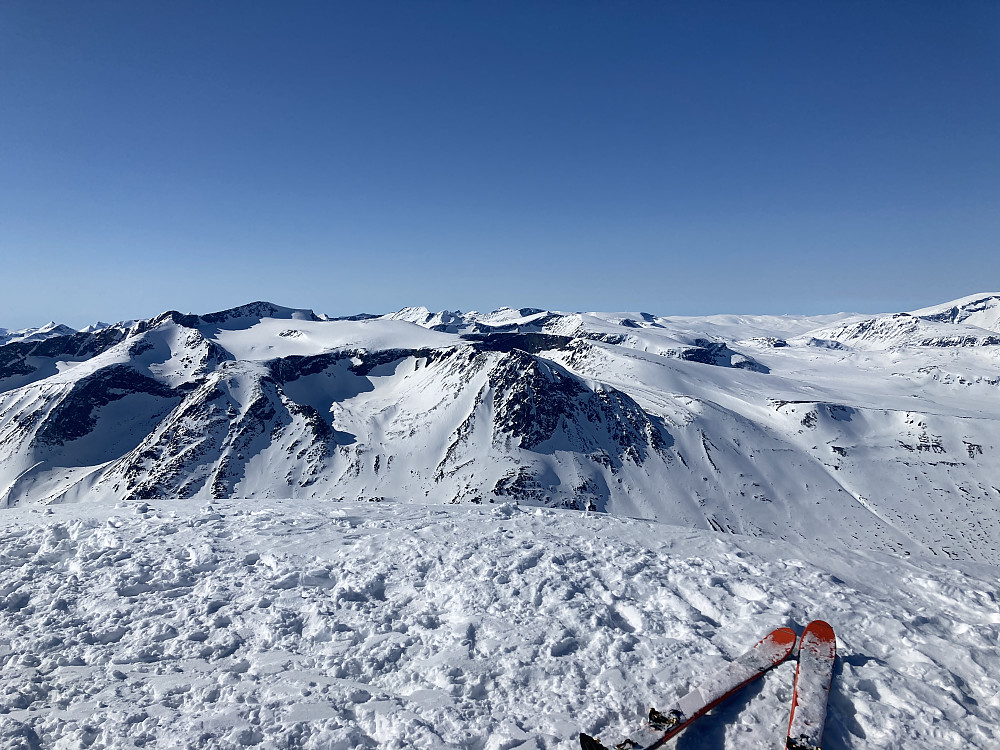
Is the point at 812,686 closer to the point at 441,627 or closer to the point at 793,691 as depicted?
the point at 793,691

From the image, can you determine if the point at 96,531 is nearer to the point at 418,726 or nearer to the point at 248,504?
the point at 248,504

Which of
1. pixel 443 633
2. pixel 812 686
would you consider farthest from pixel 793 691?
pixel 443 633

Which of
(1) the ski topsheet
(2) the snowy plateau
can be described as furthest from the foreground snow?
(1) the ski topsheet

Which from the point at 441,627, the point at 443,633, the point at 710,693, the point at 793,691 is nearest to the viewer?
the point at 710,693

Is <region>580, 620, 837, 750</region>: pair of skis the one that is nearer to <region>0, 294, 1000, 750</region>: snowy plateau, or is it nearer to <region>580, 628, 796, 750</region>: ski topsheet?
<region>580, 628, 796, 750</region>: ski topsheet

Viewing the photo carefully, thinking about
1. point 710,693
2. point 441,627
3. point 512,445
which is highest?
point 710,693

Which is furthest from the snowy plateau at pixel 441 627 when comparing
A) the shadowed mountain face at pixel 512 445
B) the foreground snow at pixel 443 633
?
the shadowed mountain face at pixel 512 445
